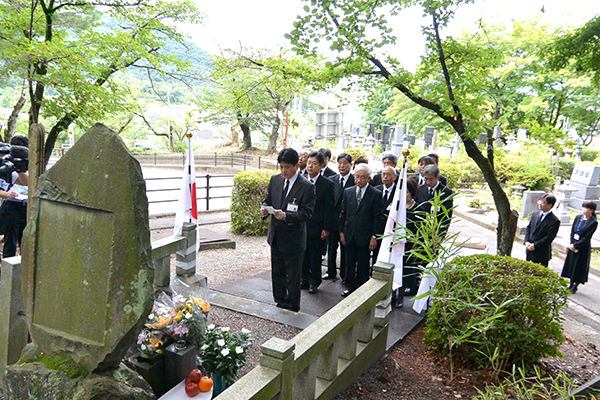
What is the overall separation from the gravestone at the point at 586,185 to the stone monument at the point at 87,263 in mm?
16274

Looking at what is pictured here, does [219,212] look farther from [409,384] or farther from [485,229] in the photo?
[409,384]

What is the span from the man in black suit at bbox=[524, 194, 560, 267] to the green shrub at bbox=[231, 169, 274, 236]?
5378mm

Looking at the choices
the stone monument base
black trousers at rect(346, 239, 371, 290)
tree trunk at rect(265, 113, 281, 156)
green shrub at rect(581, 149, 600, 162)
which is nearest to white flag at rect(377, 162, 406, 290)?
black trousers at rect(346, 239, 371, 290)

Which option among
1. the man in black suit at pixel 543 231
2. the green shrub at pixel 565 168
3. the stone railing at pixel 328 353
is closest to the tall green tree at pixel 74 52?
the stone railing at pixel 328 353

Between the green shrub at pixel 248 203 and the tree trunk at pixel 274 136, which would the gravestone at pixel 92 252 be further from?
the tree trunk at pixel 274 136

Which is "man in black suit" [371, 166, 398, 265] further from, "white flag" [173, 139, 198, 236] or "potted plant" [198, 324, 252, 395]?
"potted plant" [198, 324, 252, 395]

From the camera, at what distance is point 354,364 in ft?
13.0

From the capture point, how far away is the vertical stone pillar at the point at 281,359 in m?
2.78

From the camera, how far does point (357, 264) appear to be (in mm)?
6086

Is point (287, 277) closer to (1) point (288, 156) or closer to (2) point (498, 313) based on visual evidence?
(1) point (288, 156)

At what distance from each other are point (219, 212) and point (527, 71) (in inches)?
763

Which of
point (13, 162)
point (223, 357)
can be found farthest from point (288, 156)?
point (13, 162)

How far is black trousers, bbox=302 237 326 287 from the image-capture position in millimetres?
6316

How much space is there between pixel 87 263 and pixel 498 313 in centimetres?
328
